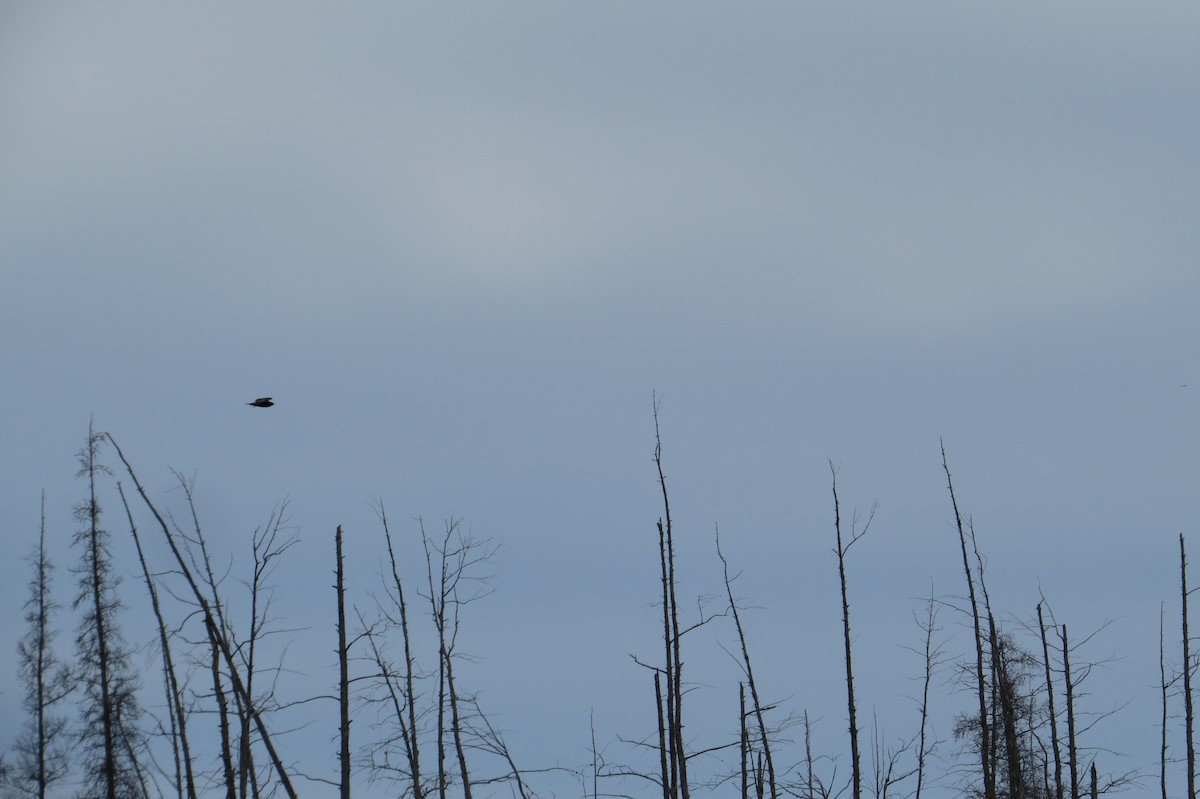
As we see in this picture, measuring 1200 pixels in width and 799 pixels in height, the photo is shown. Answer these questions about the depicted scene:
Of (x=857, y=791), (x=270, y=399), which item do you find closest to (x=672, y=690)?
(x=857, y=791)

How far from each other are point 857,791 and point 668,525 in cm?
750

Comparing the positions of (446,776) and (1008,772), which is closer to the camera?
(446,776)

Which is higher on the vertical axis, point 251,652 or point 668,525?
point 668,525

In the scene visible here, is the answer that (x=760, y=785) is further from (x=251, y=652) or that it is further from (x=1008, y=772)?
(x=251, y=652)

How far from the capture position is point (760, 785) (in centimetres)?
2984

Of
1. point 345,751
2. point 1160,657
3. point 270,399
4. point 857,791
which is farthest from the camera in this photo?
point 1160,657

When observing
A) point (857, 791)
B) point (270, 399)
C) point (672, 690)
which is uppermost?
point (270, 399)

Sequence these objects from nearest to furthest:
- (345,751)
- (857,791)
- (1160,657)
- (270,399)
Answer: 1. (270,399)
2. (345,751)
3. (857,791)
4. (1160,657)

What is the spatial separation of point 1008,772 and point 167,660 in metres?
21.8

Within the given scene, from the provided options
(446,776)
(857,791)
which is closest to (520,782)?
(446,776)

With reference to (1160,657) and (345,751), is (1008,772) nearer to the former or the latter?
(1160,657)

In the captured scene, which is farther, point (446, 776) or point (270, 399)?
point (446, 776)

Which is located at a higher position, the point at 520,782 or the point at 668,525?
the point at 668,525

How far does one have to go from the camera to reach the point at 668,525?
80.4 feet
